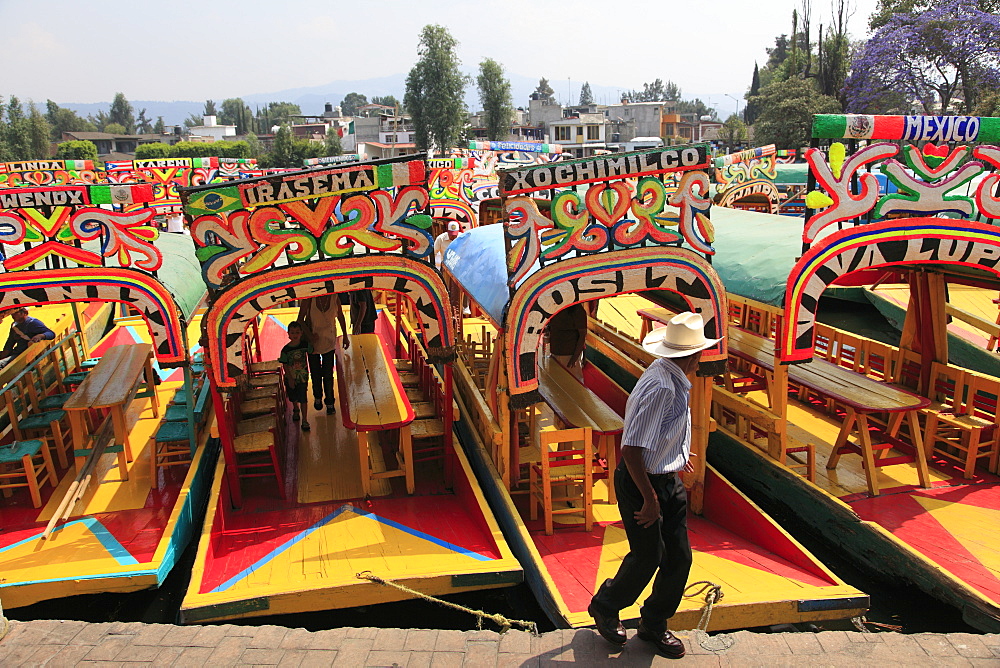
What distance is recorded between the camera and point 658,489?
4.04 m

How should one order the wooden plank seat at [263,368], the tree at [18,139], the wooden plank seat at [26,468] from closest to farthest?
the wooden plank seat at [26,468], the wooden plank seat at [263,368], the tree at [18,139]

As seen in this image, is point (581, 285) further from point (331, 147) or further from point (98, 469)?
point (331, 147)

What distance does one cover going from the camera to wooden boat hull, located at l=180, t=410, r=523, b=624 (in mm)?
5594

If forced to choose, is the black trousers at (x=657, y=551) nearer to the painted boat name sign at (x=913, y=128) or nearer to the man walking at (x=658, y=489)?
the man walking at (x=658, y=489)

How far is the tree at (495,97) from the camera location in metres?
61.3

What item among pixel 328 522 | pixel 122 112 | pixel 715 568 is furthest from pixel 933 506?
pixel 122 112

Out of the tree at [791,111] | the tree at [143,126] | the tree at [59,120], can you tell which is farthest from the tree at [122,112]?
the tree at [791,111]

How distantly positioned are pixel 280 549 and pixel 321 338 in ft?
11.0

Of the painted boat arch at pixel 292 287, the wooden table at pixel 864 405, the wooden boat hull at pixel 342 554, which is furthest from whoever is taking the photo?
the wooden table at pixel 864 405

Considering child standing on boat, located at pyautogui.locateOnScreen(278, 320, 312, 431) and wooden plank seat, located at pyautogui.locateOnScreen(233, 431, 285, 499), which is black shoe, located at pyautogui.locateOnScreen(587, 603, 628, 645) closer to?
wooden plank seat, located at pyautogui.locateOnScreen(233, 431, 285, 499)

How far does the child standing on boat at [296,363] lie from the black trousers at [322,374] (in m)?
0.15

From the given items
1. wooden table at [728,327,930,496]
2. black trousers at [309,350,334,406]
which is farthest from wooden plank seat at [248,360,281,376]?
wooden table at [728,327,930,496]

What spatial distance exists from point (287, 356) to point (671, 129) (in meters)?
84.4

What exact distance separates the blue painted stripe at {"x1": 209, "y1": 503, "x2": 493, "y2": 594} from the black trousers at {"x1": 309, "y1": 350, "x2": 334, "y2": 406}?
8.80ft
